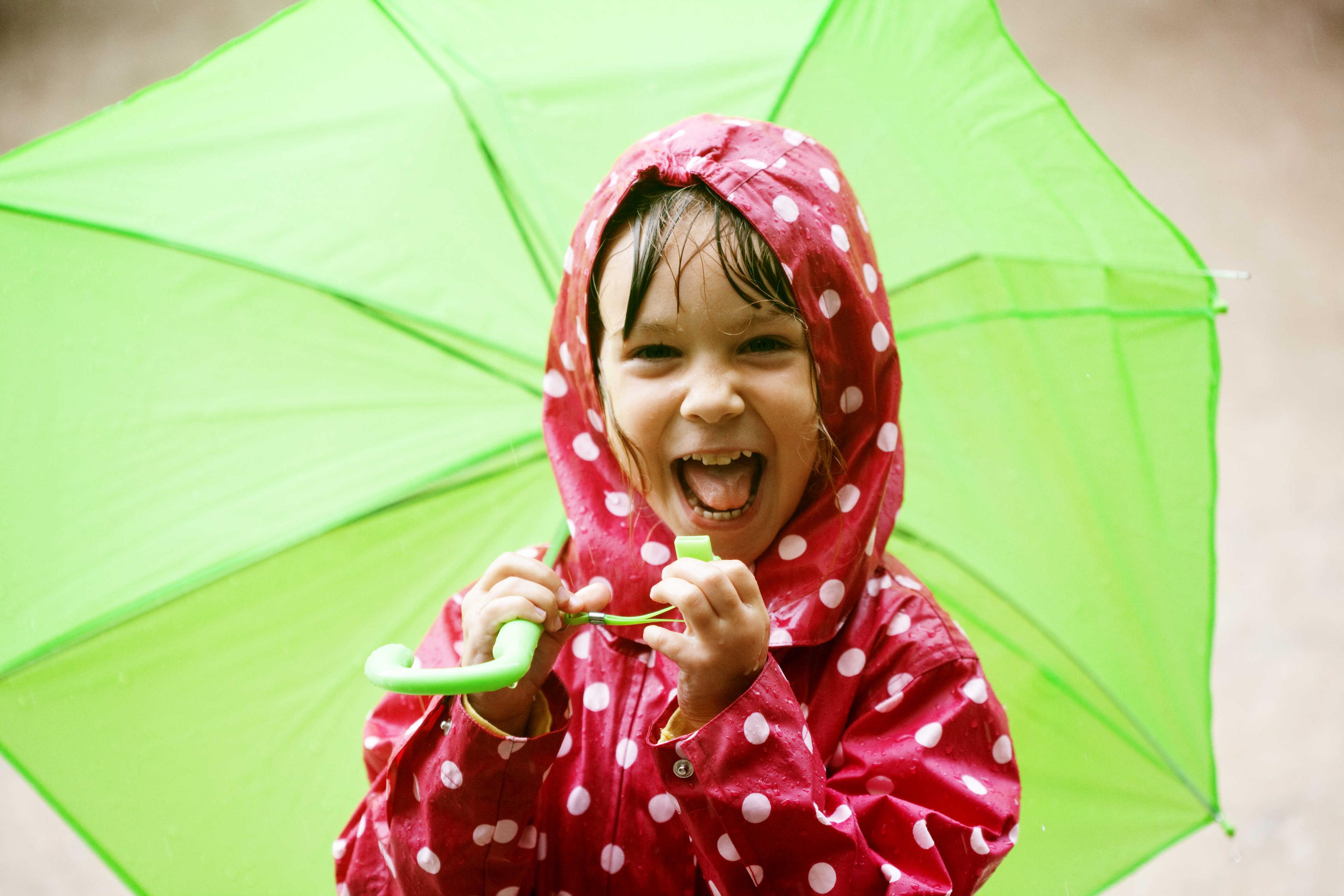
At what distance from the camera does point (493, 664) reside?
0.71 meters

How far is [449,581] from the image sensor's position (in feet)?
3.44

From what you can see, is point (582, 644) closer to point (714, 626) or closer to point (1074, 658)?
point (714, 626)

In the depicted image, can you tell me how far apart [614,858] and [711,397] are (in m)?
0.35

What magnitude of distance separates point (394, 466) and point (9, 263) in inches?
14.4

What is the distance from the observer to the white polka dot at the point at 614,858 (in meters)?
0.89

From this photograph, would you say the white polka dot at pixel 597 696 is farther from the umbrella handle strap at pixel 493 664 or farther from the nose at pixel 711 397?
the nose at pixel 711 397

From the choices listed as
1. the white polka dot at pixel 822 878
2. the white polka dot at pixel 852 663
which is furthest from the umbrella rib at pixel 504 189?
the white polka dot at pixel 822 878

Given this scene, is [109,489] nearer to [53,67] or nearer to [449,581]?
[449,581]

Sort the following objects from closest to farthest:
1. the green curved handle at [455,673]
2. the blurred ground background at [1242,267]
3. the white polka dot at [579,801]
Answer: the green curved handle at [455,673] → the white polka dot at [579,801] → the blurred ground background at [1242,267]

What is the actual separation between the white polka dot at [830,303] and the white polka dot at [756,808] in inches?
13.5

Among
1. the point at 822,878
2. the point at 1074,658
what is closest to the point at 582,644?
the point at 822,878

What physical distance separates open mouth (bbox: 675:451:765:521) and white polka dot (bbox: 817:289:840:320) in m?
0.12

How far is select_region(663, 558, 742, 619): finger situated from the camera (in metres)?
0.76

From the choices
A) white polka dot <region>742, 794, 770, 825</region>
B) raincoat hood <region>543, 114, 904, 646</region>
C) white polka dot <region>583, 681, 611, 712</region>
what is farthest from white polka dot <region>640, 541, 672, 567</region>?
white polka dot <region>742, 794, 770, 825</region>
